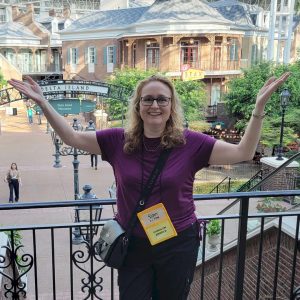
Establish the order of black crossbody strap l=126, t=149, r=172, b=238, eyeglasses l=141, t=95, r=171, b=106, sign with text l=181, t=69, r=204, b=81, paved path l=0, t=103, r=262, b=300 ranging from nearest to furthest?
black crossbody strap l=126, t=149, r=172, b=238 < eyeglasses l=141, t=95, r=171, b=106 < paved path l=0, t=103, r=262, b=300 < sign with text l=181, t=69, r=204, b=81

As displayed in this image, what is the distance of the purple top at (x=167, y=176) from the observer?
7.28 ft

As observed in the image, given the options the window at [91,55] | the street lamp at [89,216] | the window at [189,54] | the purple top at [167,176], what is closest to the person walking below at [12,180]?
the street lamp at [89,216]

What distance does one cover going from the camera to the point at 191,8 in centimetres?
3250

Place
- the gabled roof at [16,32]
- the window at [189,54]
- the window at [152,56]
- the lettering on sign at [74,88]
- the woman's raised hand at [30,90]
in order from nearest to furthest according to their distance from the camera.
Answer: the woman's raised hand at [30,90] < the lettering on sign at [74,88] < the window at [189,54] < the window at [152,56] < the gabled roof at [16,32]

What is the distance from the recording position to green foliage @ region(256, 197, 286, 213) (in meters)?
4.96

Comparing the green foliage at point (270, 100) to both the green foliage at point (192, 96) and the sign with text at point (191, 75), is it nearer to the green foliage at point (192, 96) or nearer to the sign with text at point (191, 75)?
the green foliage at point (192, 96)

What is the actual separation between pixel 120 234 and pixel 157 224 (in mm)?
225

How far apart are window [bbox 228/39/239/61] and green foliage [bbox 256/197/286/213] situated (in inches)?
1229

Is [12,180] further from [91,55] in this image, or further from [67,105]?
[91,55]

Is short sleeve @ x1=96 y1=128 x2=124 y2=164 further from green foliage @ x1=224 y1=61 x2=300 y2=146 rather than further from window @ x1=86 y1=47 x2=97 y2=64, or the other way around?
window @ x1=86 y1=47 x2=97 y2=64

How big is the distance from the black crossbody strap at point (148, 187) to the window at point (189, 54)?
101ft

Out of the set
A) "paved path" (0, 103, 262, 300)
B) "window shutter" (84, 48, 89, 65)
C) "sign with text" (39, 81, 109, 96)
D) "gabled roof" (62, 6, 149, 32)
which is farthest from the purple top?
"window shutter" (84, 48, 89, 65)

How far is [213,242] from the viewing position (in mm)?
6633

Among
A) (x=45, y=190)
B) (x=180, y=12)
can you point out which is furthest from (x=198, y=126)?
(x=180, y=12)
